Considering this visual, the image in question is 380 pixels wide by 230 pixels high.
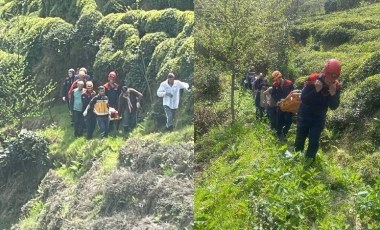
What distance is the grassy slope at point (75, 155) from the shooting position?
61.9 inches

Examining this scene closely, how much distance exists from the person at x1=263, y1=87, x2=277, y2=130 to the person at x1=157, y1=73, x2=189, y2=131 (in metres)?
1.10

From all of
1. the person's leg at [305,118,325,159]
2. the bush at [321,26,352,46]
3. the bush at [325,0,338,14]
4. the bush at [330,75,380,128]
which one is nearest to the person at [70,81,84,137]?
the person's leg at [305,118,325,159]

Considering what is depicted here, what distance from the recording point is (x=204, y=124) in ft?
10.3

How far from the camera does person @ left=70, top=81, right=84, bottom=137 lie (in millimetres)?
1582

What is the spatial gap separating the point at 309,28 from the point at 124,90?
268 cm

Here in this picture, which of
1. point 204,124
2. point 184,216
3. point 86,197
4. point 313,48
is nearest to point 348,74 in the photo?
point 313,48

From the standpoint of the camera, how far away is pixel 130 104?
1597mm

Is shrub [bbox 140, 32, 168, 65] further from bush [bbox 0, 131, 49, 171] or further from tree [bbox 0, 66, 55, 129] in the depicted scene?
bush [bbox 0, 131, 49, 171]

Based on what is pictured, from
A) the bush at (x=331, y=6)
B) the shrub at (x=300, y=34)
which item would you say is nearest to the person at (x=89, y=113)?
the shrub at (x=300, y=34)

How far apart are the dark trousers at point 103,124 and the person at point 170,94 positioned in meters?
0.19

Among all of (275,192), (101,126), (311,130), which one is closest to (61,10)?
(101,126)

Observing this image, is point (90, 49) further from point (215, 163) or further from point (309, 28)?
point (309, 28)

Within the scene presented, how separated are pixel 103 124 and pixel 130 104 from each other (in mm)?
131

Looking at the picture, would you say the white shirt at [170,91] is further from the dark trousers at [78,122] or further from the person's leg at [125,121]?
the dark trousers at [78,122]
